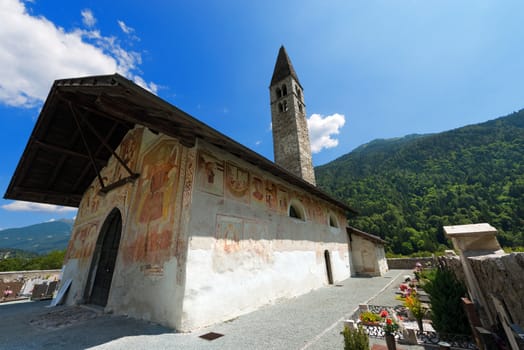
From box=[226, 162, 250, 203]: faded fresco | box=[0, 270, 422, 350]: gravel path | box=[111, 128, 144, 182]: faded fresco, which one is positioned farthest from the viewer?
box=[111, 128, 144, 182]: faded fresco

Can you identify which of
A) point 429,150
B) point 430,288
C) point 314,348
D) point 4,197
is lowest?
point 314,348

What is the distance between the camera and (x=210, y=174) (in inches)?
224

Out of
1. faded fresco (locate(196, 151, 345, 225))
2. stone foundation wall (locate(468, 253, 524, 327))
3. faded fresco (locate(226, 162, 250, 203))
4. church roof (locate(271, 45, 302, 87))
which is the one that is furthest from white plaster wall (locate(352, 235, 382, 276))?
church roof (locate(271, 45, 302, 87))

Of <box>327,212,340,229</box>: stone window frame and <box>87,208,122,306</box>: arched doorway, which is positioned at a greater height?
<box>327,212,340,229</box>: stone window frame

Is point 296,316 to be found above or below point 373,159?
below

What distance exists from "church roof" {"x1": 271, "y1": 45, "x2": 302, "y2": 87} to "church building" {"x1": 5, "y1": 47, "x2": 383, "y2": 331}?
535 inches

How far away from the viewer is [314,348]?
3.30 meters

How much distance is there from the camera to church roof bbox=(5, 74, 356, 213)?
450 cm

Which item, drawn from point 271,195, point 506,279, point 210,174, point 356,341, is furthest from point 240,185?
point 506,279

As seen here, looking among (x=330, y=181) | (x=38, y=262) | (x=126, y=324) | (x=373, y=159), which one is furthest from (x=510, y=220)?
(x=38, y=262)

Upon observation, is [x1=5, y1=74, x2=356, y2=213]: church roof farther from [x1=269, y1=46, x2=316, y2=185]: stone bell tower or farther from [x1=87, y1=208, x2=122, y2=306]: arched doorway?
[x1=269, y1=46, x2=316, y2=185]: stone bell tower

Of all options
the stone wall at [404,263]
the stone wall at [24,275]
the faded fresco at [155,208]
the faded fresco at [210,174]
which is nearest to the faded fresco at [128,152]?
the faded fresco at [155,208]

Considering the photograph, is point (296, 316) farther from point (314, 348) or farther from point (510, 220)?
point (510, 220)

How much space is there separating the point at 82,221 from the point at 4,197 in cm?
303
